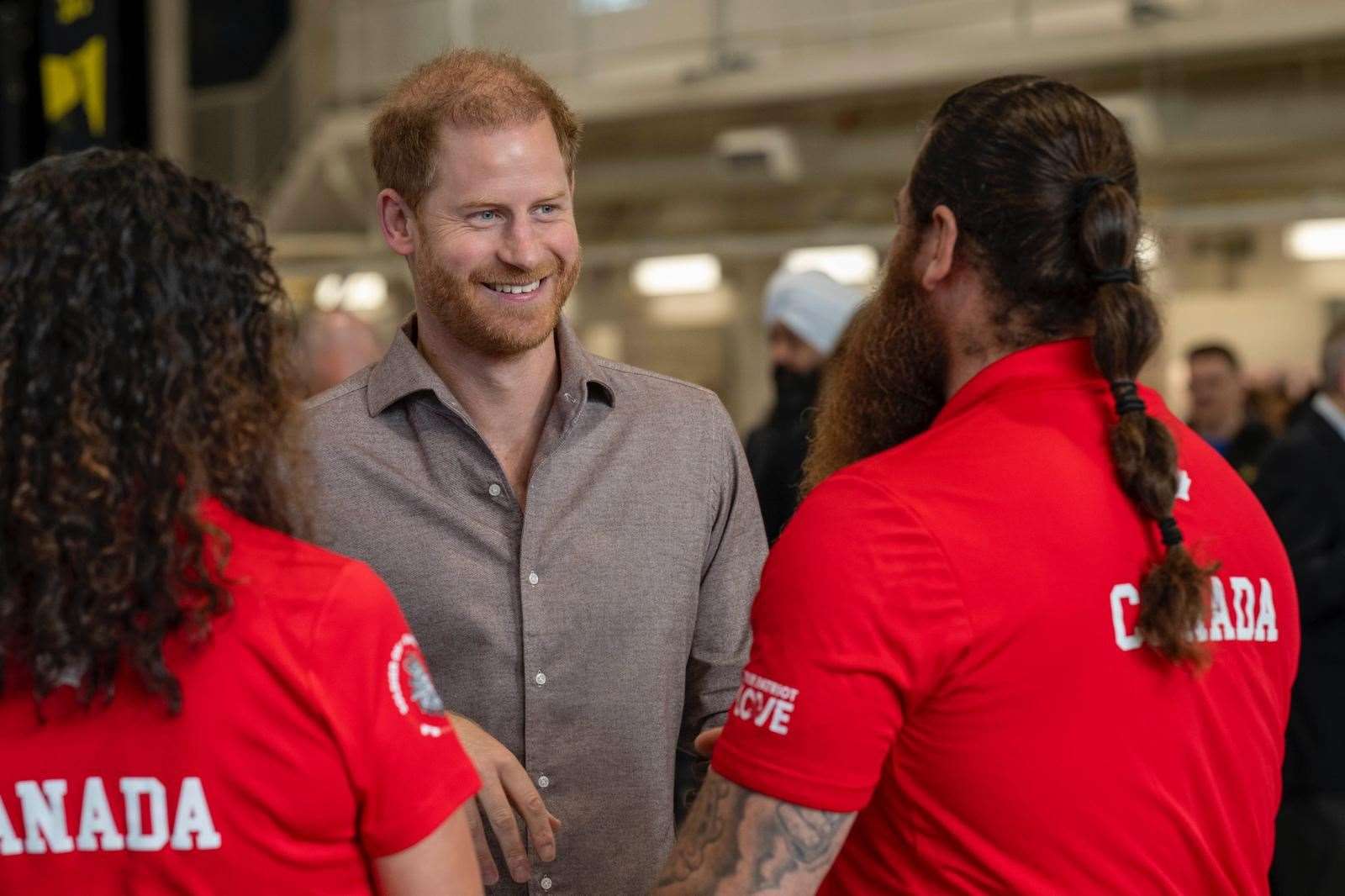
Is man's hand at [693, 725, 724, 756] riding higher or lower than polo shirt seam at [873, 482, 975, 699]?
lower

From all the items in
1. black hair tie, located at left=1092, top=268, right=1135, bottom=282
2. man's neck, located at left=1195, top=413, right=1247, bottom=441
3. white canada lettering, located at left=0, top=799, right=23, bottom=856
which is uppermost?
black hair tie, located at left=1092, top=268, right=1135, bottom=282

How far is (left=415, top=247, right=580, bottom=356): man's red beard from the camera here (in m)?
2.09

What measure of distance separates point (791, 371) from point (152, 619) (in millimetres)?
3207

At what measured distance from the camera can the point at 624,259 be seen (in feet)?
34.7

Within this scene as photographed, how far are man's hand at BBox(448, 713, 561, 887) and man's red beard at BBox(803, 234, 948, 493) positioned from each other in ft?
1.71

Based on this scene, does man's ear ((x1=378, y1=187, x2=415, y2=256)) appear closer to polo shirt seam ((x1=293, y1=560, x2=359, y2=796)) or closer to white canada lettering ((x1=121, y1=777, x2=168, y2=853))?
polo shirt seam ((x1=293, y1=560, x2=359, y2=796))

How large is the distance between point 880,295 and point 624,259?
8.83 metres

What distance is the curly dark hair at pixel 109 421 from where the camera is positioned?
1308 millimetres

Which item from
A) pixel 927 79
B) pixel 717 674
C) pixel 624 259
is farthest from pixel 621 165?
pixel 717 674

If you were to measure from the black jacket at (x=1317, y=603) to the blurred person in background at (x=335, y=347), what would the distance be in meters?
2.78

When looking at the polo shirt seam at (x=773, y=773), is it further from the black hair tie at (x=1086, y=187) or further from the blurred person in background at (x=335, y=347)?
the blurred person in background at (x=335, y=347)

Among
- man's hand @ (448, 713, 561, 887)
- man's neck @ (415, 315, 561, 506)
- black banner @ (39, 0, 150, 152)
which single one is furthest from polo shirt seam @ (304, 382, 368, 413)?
black banner @ (39, 0, 150, 152)

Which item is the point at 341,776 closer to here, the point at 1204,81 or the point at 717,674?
the point at 717,674

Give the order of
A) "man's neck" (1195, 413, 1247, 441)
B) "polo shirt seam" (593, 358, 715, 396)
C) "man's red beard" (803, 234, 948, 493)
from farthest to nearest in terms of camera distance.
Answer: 1. "man's neck" (1195, 413, 1247, 441)
2. "polo shirt seam" (593, 358, 715, 396)
3. "man's red beard" (803, 234, 948, 493)
